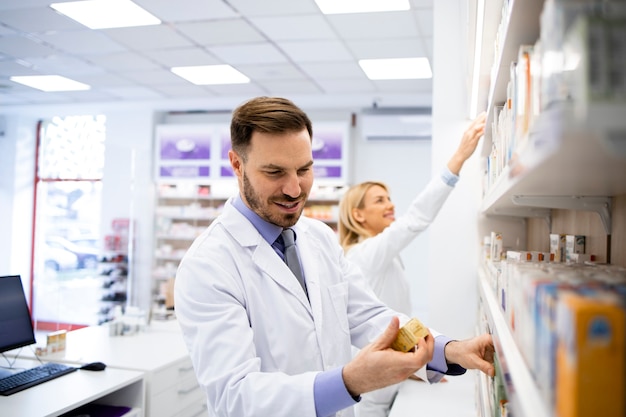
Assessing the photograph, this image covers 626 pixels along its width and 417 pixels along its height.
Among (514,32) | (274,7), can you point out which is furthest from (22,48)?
(514,32)

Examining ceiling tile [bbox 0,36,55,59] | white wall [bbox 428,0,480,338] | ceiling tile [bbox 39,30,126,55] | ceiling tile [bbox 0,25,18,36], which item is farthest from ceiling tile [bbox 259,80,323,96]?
white wall [bbox 428,0,480,338]

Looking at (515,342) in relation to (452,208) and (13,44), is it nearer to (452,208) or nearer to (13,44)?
(452,208)

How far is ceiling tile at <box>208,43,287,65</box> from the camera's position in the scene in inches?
223

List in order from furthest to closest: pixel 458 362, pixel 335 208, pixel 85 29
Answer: pixel 335 208 < pixel 85 29 < pixel 458 362

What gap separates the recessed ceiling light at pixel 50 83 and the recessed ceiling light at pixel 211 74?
5.34ft

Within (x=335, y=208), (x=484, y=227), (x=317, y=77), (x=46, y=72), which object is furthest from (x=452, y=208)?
(x=46, y=72)

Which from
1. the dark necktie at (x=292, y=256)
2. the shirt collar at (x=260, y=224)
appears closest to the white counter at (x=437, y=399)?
the dark necktie at (x=292, y=256)

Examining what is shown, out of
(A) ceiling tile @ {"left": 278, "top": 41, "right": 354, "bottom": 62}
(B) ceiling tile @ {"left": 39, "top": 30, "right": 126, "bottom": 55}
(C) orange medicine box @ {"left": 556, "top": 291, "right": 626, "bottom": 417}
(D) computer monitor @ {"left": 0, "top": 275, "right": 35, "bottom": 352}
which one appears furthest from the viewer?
(A) ceiling tile @ {"left": 278, "top": 41, "right": 354, "bottom": 62}

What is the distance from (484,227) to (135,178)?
621 cm

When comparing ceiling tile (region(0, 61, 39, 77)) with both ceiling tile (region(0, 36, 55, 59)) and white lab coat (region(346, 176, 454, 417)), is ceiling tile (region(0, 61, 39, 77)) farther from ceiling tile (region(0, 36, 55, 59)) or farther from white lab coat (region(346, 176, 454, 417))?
white lab coat (region(346, 176, 454, 417))

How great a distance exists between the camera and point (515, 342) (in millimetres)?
1066

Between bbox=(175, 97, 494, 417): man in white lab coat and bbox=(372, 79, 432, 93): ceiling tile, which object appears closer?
bbox=(175, 97, 494, 417): man in white lab coat

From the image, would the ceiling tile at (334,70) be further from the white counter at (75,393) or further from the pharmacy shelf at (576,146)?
the pharmacy shelf at (576,146)

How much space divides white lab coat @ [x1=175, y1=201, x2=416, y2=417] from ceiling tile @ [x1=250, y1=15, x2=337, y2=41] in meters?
3.27
